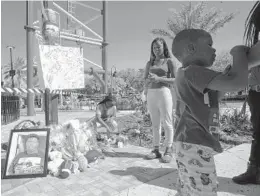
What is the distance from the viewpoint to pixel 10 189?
2.39m

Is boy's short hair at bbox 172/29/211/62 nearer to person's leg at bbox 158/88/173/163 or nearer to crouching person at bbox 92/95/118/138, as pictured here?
person's leg at bbox 158/88/173/163

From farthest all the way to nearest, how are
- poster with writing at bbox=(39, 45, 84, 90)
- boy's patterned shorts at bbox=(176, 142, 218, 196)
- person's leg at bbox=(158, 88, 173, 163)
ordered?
poster with writing at bbox=(39, 45, 84, 90) < person's leg at bbox=(158, 88, 173, 163) < boy's patterned shorts at bbox=(176, 142, 218, 196)

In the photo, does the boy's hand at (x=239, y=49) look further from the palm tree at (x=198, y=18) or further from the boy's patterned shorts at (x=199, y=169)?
the palm tree at (x=198, y=18)

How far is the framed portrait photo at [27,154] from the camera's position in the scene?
2.72m

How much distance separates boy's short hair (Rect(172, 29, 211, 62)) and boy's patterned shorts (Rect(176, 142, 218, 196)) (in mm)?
544

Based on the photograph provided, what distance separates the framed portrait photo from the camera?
2725mm

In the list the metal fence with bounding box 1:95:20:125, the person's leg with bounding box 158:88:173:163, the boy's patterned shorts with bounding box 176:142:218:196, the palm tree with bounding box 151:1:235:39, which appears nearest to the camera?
the boy's patterned shorts with bounding box 176:142:218:196

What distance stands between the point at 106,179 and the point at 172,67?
6.06 ft

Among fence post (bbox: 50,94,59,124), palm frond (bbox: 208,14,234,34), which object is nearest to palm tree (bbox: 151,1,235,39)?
palm frond (bbox: 208,14,234,34)

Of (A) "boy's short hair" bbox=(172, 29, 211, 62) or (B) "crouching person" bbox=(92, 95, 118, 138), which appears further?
(B) "crouching person" bbox=(92, 95, 118, 138)

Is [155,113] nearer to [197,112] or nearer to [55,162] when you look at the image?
[55,162]

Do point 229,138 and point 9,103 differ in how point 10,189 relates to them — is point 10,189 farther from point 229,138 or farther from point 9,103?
point 9,103

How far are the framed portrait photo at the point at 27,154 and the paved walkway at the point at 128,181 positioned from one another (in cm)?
13

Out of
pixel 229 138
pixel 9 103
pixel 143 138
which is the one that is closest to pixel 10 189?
pixel 143 138
